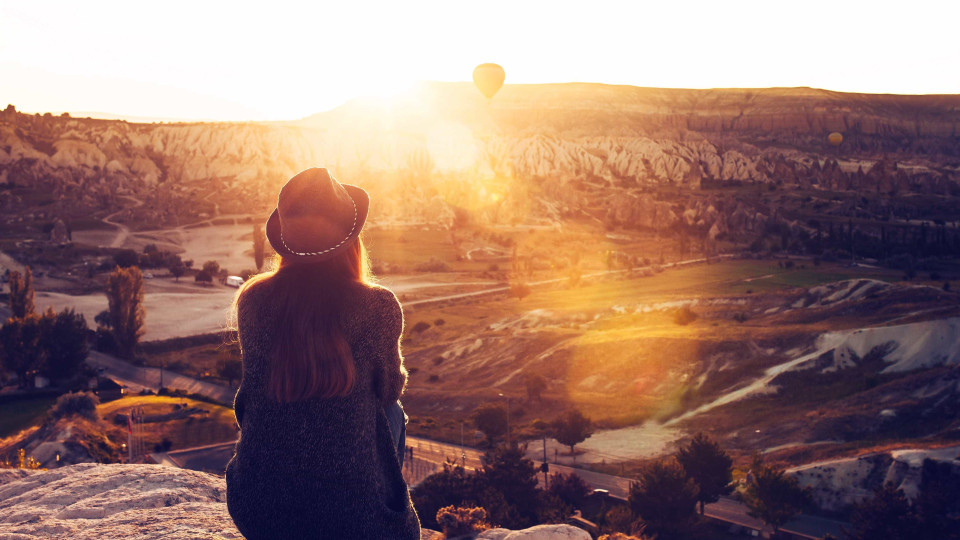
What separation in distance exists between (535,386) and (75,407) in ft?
71.8

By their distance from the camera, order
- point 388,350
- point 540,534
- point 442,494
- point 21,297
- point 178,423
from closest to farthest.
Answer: point 388,350, point 540,534, point 442,494, point 178,423, point 21,297

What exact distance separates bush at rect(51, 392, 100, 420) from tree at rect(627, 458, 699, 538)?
78.5ft

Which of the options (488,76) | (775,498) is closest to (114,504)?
(775,498)

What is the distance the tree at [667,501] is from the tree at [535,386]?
54.6 ft

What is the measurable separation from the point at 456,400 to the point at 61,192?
4014 inches

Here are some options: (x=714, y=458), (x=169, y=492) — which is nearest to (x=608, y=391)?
(x=714, y=458)

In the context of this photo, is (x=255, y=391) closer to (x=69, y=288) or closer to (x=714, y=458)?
(x=714, y=458)

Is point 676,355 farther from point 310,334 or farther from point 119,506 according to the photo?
point 310,334

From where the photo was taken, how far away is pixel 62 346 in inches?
1689

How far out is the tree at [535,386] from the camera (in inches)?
1527

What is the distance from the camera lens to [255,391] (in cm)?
337

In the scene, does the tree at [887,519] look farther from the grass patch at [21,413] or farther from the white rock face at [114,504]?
the grass patch at [21,413]

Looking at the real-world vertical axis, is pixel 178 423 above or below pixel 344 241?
below

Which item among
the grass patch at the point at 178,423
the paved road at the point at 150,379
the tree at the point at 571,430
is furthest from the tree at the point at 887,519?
the paved road at the point at 150,379
